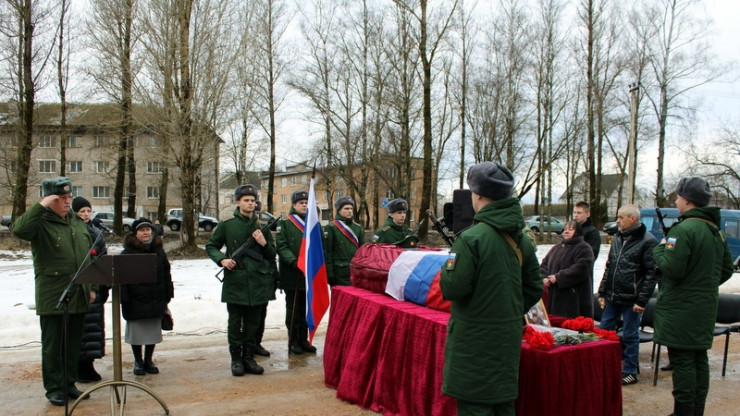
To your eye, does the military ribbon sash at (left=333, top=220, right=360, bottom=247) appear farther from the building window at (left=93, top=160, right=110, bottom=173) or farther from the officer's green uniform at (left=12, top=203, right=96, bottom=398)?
the building window at (left=93, top=160, right=110, bottom=173)

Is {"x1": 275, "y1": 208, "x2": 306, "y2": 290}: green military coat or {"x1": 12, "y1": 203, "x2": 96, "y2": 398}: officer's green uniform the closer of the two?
{"x1": 12, "y1": 203, "x2": 96, "y2": 398}: officer's green uniform

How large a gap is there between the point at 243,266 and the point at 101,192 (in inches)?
2188

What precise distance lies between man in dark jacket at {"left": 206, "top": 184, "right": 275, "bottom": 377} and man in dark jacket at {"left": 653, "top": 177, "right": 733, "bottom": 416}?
359 centimetres

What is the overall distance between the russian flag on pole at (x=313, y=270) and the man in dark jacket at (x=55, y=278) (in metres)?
1.97

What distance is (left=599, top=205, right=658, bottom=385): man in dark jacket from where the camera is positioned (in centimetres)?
535

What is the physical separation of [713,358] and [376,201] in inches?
1326

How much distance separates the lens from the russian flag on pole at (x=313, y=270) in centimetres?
555

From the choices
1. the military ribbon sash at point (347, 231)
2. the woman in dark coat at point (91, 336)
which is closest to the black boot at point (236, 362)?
the woman in dark coat at point (91, 336)

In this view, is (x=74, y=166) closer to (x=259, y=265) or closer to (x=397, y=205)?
(x=397, y=205)

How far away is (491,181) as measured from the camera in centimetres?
299

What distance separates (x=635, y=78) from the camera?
98.1 ft

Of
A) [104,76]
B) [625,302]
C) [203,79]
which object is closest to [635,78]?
[203,79]

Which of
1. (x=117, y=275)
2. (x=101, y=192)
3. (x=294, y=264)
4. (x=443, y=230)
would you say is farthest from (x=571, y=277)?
(x=101, y=192)

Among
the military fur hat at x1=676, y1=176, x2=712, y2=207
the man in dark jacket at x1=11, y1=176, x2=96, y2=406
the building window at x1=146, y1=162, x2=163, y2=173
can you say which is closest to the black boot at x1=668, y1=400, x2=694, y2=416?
the military fur hat at x1=676, y1=176, x2=712, y2=207
